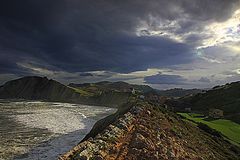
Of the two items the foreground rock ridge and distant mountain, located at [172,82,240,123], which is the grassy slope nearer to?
distant mountain, located at [172,82,240,123]

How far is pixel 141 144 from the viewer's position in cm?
1595

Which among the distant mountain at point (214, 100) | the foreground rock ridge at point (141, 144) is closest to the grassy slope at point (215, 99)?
the distant mountain at point (214, 100)

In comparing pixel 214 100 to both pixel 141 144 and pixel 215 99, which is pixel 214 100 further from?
pixel 141 144

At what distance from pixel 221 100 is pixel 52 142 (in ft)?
322

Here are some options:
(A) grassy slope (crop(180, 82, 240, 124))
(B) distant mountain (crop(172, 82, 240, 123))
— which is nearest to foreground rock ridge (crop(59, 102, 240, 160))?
(A) grassy slope (crop(180, 82, 240, 124))

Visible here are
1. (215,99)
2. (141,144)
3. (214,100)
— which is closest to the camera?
(141,144)

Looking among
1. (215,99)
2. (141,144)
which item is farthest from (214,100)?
(141,144)

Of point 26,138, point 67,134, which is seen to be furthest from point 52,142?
point 67,134

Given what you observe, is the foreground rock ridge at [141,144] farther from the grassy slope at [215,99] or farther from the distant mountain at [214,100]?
the distant mountain at [214,100]

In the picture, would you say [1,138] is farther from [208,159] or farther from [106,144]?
[208,159]

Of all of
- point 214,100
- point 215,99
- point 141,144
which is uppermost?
point 215,99

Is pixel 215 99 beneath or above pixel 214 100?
above

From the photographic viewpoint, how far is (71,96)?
188250mm

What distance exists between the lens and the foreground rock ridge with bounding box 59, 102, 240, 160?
14.4m
